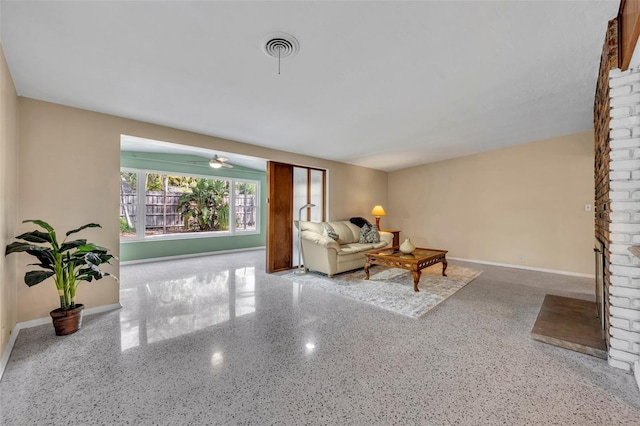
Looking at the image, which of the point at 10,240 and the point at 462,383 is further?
the point at 10,240

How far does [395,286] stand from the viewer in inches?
152

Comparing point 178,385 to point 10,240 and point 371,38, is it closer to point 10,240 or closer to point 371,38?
point 10,240

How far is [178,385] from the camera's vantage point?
68.0 inches

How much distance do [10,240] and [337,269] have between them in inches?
149

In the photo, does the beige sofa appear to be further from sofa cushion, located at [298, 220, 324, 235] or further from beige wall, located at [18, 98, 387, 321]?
beige wall, located at [18, 98, 387, 321]

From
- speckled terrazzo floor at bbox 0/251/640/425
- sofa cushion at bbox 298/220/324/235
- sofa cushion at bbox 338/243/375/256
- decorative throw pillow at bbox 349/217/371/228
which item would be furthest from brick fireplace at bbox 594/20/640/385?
decorative throw pillow at bbox 349/217/371/228

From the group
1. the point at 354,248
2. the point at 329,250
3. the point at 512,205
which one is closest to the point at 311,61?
the point at 329,250

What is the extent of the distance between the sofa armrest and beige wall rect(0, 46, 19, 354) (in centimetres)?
344

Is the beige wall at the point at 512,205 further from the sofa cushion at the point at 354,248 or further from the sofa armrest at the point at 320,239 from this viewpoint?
the sofa armrest at the point at 320,239

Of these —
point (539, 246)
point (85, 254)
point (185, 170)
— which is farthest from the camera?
point (185, 170)

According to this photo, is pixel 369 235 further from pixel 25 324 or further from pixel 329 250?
pixel 25 324

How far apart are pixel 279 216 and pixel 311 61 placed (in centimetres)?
315

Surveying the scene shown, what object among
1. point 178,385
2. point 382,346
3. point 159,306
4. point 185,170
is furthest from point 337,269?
point 185,170

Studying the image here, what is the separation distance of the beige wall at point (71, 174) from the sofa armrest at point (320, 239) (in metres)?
2.58
